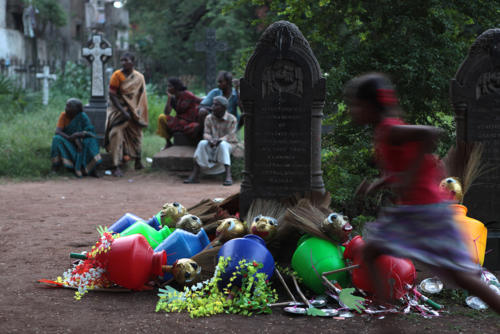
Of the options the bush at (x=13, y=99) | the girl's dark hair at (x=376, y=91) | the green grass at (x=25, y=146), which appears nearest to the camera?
the girl's dark hair at (x=376, y=91)

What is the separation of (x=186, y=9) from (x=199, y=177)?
18.2 meters

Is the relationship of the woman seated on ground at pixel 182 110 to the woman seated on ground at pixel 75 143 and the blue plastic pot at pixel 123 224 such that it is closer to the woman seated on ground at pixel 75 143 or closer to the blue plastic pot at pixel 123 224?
the woman seated on ground at pixel 75 143

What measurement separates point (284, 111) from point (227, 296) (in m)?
1.85

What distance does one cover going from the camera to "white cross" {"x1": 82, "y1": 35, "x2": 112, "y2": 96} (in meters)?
13.8

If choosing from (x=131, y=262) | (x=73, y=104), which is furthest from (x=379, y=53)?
(x=73, y=104)

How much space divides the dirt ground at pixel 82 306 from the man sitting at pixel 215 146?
9.42ft

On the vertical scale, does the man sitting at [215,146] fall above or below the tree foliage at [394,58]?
below

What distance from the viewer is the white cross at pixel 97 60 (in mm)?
13754

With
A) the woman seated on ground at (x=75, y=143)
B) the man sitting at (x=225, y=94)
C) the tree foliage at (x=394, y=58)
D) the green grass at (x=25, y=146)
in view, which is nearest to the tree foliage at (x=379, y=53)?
the tree foliage at (x=394, y=58)

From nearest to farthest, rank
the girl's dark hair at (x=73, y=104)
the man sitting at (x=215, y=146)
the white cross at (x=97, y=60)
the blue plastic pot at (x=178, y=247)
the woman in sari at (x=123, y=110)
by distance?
the blue plastic pot at (x=178, y=247)
the man sitting at (x=215, y=146)
the girl's dark hair at (x=73, y=104)
the woman in sari at (x=123, y=110)
the white cross at (x=97, y=60)

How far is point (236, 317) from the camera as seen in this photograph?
400 cm

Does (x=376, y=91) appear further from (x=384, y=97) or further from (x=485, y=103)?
(x=485, y=103)

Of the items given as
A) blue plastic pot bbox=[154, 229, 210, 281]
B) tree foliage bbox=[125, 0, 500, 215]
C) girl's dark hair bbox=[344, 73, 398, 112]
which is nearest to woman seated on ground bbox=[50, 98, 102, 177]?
tree foliage bbox=[125, 0, 500, 215]

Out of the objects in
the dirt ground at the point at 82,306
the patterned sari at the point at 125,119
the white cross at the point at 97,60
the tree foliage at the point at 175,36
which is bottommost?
the dirt ground at the point at 82,306
